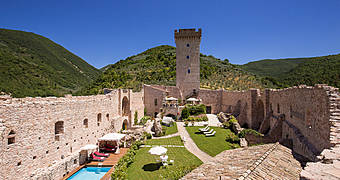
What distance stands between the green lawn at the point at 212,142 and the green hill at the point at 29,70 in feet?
95.7

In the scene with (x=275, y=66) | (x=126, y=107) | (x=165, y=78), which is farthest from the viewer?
(x=275, y=66)

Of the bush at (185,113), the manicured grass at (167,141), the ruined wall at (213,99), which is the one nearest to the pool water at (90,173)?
the manicured grass at (167,141)

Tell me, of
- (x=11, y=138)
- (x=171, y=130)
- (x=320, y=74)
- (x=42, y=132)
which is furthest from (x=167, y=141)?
(x=320, y=74)

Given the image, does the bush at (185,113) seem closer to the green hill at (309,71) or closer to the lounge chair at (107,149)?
the lounge chair at (107,149)

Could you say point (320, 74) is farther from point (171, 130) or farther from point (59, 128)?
point (59, 128)

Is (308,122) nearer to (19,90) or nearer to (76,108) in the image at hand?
(76,108)

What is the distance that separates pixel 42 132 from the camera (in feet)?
35.4

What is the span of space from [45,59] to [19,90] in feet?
86.5

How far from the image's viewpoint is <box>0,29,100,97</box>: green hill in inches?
1328

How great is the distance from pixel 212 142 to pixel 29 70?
44210 millimetres

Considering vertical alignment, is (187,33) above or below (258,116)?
above

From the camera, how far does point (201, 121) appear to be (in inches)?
961

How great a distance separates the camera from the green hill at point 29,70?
33.7m

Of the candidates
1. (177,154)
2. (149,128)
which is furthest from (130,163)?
(149,128)
